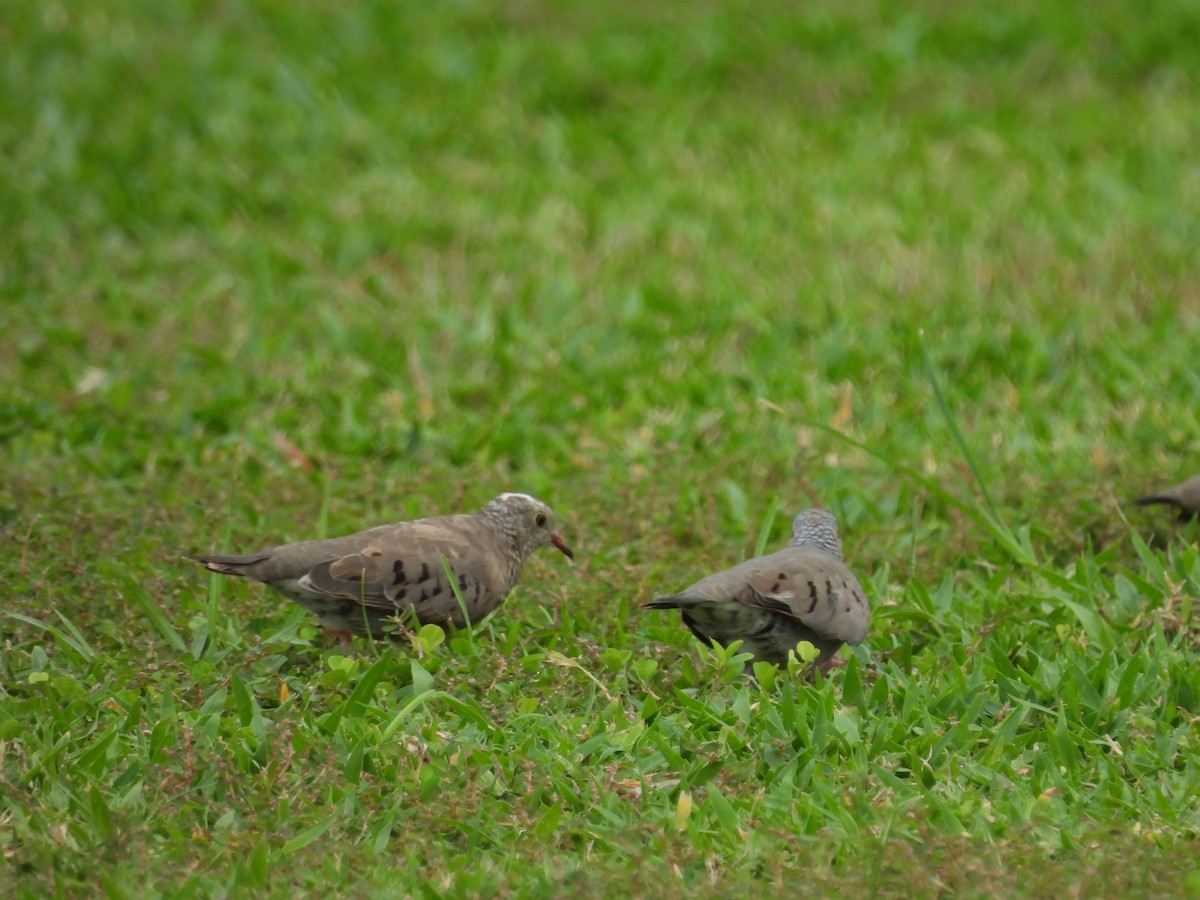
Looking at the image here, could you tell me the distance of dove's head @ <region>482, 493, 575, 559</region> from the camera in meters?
5.44

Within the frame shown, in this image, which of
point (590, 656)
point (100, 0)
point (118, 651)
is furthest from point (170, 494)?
point (100, 0)

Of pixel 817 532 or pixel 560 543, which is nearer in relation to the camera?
pixel 817 532

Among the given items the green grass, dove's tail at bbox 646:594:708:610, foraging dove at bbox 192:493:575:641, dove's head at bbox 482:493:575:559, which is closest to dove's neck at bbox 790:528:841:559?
the green grass

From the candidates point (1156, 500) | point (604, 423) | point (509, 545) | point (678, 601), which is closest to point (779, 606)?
point (678, 601)

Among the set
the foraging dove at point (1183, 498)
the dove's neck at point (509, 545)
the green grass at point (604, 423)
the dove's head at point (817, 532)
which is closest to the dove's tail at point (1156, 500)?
the foraging dove at point (1183, 498)

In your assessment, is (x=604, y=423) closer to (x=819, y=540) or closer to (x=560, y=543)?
(x=560, y=543)

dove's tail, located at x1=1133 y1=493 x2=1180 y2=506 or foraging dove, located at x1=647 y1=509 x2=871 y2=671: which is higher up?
foraging dove, located at x1=647 y1=509 x2=871 y2=671

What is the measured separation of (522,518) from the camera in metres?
5.47

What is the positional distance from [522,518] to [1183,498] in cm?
243

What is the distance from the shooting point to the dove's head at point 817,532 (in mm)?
5284

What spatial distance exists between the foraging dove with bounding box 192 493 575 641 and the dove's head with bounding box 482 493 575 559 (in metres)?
0.13

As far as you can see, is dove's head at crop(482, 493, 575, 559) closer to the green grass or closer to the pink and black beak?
the pink and black beak

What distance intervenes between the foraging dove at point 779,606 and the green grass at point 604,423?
0.55 feet

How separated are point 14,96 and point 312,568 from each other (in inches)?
255
